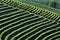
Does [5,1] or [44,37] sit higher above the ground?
[5,1]

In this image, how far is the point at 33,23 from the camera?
1991 cm

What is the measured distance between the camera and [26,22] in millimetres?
19656

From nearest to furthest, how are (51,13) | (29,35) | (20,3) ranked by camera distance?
(29,35)
(51,13)
(20,3)

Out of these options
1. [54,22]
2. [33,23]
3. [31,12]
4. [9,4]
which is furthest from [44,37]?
[9,4]

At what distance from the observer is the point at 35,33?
18.2 meters

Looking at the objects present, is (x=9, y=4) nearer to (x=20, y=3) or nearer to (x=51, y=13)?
(x=20, y=3)

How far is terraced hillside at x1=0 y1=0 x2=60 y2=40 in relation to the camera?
57.2ft

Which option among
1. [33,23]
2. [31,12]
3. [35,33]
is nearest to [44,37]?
[35,33]

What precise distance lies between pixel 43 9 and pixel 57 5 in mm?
2451

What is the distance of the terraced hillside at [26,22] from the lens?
57.2ft

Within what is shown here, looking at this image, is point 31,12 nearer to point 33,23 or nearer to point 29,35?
point 33,23

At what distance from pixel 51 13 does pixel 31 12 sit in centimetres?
255

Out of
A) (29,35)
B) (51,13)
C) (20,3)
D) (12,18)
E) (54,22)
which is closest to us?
(29,35)

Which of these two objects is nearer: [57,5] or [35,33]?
[35,33]
